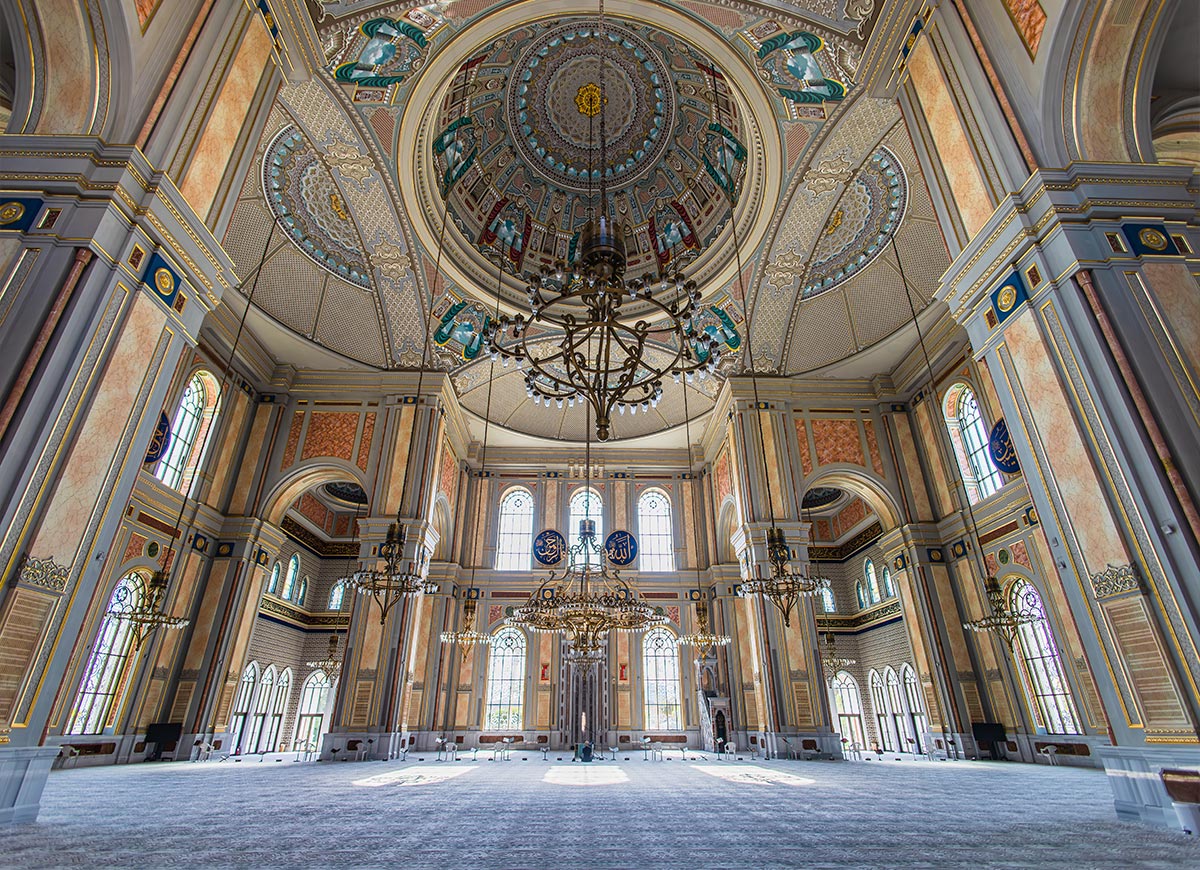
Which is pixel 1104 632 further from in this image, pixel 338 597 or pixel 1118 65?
pixel 338 597

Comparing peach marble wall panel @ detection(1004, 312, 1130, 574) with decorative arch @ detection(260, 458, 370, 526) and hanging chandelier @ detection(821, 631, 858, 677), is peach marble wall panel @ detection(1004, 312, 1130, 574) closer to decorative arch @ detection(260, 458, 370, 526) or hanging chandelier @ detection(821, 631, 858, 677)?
decorative arch @ detection(260, 458, 370, 526)

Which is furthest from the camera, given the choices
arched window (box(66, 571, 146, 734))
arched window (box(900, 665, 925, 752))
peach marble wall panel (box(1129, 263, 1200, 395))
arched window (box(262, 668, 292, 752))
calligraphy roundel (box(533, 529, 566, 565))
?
arched window (box(262, 668, 292, 752))

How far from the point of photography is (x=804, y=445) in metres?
Answer: 13.3

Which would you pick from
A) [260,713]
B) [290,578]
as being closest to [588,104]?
[290,578]

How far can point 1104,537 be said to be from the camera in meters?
4.14

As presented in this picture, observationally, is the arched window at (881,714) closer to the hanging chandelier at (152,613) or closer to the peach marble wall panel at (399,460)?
the peach marble wall panel at (399,460)

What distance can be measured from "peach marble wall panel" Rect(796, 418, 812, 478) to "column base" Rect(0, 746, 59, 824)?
40.6 feet

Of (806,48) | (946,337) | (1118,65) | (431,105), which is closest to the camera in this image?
(1118,65)

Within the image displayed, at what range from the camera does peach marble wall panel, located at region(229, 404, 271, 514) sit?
40.5 feet

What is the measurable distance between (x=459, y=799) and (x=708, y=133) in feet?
43.7

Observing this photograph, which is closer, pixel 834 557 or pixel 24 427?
pixel 24 427

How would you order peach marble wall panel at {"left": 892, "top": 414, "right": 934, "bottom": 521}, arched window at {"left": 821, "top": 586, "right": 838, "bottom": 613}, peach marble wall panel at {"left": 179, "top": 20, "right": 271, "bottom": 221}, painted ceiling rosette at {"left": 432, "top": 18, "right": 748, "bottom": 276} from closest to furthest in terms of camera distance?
peach marble wall panel at {"left": 179, "top": 20, "right": 271, "bottom": 221}
painted ceiling rosette at {"left": 432, "top": 18, "right": 748, "bottom": 276}
peach marble wall panel at {"left": 892, "top": 414, "right": 934, "bottom": 521}
arched window at {"left": 821, "top": 586, "right": 838, "bottom": 613}

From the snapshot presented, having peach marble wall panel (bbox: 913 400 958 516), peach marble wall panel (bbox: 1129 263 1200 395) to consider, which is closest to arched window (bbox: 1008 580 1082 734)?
peach marble wall panel (bbox: 913 400 958 516)

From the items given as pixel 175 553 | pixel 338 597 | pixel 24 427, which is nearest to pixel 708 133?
pixel 24 427
